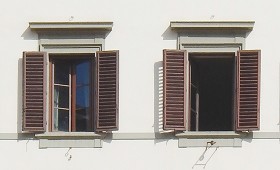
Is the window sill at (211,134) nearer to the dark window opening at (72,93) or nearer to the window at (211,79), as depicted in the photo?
the window at (211,79)

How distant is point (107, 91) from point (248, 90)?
2281mm

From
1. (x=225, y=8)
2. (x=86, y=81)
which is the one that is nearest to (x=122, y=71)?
(x=86, y=81)

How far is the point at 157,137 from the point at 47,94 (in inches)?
76.7

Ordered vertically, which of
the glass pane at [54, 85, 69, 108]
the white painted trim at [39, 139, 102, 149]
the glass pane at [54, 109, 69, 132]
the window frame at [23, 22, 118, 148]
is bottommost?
the white painted trim at [39, 139, 102, 149]

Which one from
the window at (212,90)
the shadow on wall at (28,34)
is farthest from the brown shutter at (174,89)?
the shadow on wall at (28,34)

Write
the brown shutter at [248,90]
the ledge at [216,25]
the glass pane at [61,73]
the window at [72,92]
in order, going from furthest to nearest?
1. the glass pane at [61,73]
2. the ledge at [216,25]
3. the window at [72,92]
4. the brown shutter at [248,90]

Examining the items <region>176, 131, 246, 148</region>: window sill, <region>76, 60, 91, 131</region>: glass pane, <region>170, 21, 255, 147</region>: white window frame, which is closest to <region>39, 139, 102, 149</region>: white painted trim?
<region>76, 60, 91, 131</region>: glass pane

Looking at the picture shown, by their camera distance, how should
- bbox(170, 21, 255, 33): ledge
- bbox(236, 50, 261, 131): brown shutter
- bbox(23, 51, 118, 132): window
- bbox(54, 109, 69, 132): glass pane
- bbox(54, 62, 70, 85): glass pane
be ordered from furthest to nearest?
bbox(54, 62, 70, 85): glass pane → bbox(54, 109, 69, 132): glass pane → bbox(170, 21, 255, 33): ledge → bbox(23, 51, 118, 132): window → bbox(236, 50, 261, 131): brown shutter

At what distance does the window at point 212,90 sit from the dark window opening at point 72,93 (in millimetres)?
1401

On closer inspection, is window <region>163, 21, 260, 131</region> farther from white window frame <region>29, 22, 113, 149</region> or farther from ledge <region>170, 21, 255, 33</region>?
white window frame <region>29, 22, 113, 149</region>

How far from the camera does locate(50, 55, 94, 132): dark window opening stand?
1952 centimetres

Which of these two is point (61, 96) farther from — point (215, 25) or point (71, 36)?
point (215, 25)

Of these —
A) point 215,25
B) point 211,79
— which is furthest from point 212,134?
point 215,25

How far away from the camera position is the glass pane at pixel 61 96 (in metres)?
19.6
